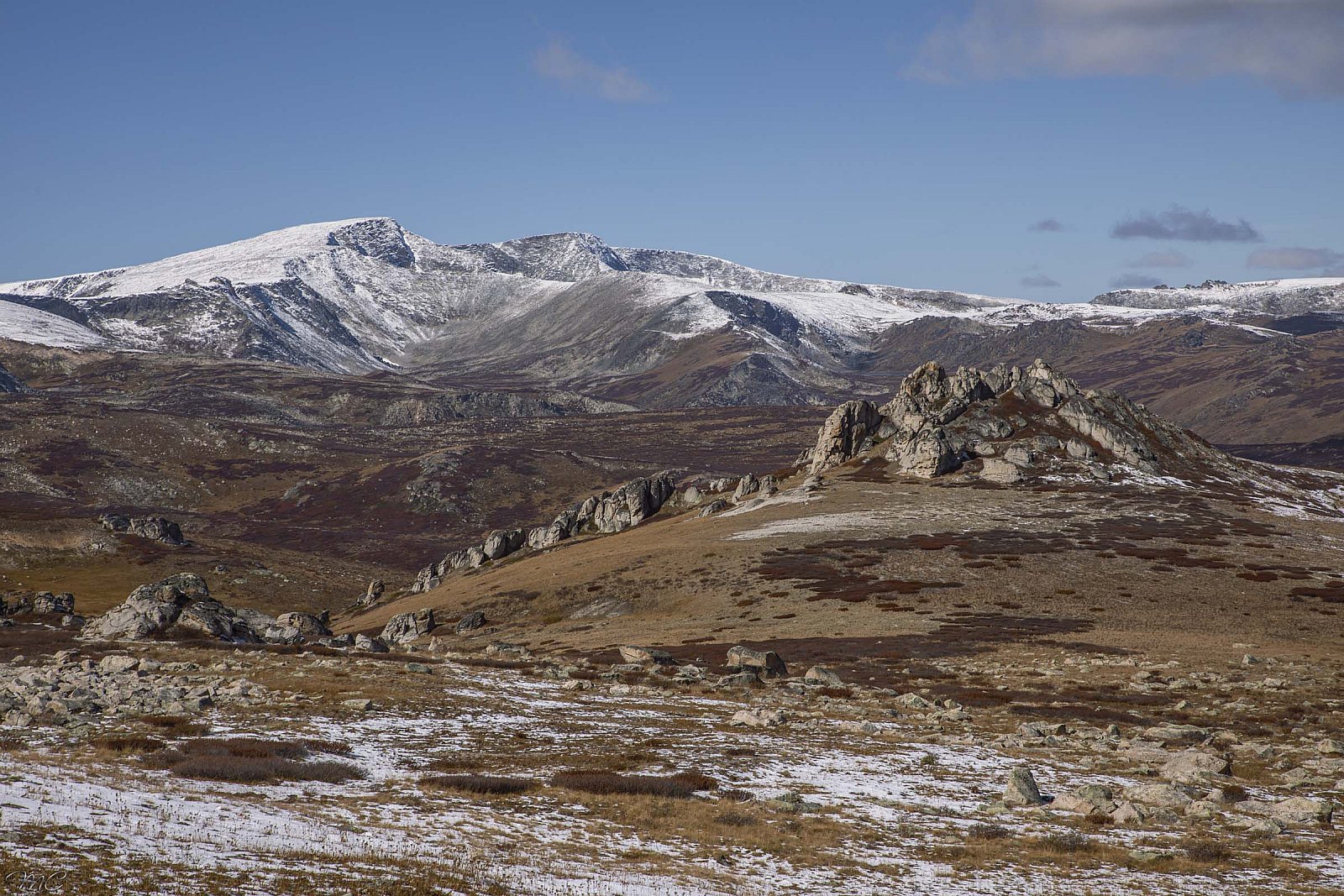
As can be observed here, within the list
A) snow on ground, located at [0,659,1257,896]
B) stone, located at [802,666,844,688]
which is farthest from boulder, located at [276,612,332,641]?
snow on ground, located at [0,659,1257,896]

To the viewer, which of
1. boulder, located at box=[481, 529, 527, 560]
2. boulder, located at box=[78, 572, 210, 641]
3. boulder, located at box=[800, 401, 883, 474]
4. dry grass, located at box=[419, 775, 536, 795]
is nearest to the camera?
dry grass, located at box=[419, 775, 536, 795]

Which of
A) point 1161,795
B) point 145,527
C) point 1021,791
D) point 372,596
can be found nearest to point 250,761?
point 1021,791

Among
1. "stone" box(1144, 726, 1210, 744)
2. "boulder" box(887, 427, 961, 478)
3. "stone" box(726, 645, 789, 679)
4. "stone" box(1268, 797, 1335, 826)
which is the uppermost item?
"boulder" box(887, 427, 961, 478)

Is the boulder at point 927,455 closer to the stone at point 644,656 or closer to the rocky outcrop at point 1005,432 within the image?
the rocky outcrop at point 1005,432

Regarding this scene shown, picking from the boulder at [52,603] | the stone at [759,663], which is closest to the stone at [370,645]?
the stone at [759,663]

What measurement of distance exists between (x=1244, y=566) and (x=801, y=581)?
40107mm

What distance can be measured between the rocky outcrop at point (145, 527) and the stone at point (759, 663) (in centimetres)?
12687

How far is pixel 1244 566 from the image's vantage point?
9131cm

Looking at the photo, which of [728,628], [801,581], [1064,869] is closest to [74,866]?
[1064,869]

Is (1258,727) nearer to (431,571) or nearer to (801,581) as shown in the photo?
(801,581)

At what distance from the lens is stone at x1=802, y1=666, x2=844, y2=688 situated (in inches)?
2181

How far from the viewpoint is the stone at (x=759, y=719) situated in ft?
147

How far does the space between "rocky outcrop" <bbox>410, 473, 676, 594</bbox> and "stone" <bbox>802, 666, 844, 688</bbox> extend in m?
83.5

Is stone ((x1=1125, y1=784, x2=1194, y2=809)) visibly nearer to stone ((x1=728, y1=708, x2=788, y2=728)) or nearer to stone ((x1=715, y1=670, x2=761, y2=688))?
stone ((x1=728, y1=708, x2=788, y2=728))
